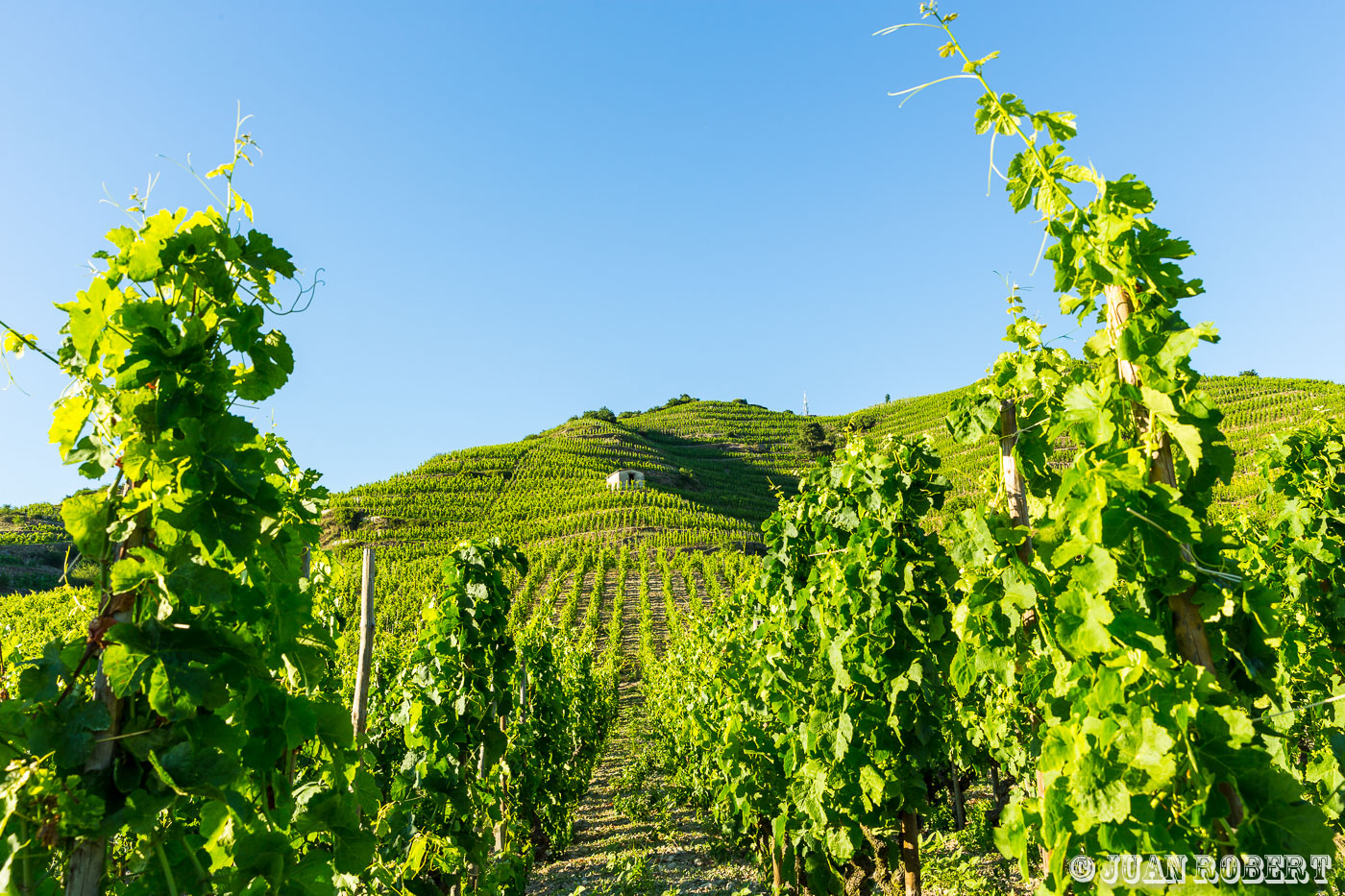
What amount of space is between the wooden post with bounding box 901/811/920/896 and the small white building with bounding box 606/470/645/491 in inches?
1870

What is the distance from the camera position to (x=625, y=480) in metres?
54.0

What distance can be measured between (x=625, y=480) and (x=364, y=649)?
4989 centimetres

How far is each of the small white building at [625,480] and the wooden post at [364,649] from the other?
156 feet

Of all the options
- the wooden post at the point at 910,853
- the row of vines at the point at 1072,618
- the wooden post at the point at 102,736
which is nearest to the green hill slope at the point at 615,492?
the row of vines at the point at 1072,618

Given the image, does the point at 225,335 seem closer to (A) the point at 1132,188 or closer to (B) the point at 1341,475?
(A) the point at 1132,188

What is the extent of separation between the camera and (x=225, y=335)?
2.02 metres

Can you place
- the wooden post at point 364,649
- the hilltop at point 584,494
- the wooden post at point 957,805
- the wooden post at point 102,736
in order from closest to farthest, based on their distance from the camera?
1. the wooden post at point 102,736
2. the wooden post at point 364,649
3. the wooden post at point 957,805
4. the hilltop at point 584,494

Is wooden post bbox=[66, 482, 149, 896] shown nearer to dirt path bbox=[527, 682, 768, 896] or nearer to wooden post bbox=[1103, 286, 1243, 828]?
wooden post bbox=[1103, 286, 1243, 828]

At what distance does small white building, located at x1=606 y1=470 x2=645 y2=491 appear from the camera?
173ft

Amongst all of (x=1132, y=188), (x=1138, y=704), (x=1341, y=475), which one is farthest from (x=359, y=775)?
(x=1341, y=475)

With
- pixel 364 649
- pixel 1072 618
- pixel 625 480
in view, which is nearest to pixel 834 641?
pixel 1072 618

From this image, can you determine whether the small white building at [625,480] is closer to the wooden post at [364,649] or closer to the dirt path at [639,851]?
the dirt path at [639,851]

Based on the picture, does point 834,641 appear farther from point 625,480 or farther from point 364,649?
point 625,480

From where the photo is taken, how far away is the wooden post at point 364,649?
3871mm
